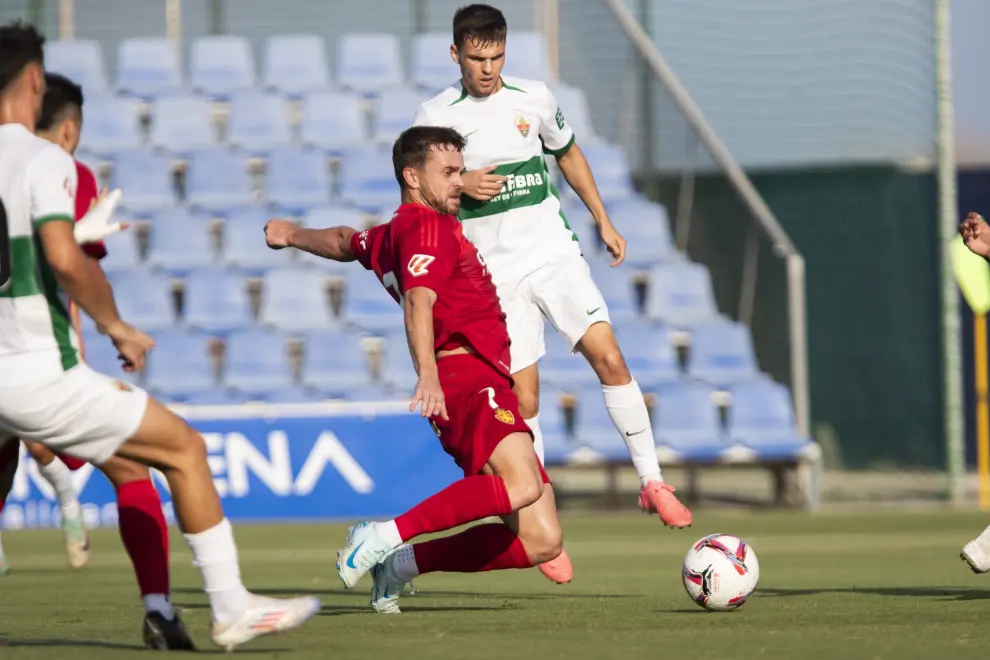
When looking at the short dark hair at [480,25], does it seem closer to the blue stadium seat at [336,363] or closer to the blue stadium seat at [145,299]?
the blue stadium seat at [336,363]

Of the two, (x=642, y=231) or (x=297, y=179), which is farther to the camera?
(x=297, y=179)

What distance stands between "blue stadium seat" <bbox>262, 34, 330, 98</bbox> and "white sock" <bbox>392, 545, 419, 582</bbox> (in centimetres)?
1205

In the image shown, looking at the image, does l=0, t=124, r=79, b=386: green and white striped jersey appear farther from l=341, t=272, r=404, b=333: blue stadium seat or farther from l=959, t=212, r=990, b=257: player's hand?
l=341, t=272, r=404, b=333: blue stadium seat

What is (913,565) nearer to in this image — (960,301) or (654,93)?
(654,93)

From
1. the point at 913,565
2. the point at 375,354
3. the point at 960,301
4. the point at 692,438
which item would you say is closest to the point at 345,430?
the point at 375,354

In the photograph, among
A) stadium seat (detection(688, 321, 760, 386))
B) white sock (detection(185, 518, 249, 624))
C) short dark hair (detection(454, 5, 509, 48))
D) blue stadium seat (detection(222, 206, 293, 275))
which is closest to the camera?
white sock (detection(185, 518, 249, 624))

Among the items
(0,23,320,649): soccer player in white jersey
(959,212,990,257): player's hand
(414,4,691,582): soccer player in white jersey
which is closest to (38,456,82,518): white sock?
(414,4,691,582): soccer player in white jersey

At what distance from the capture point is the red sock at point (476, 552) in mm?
6055

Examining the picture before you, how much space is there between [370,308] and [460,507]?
9.34 m

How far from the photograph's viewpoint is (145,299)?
48.8ft

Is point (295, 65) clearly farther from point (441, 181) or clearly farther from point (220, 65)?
point (441, 181)

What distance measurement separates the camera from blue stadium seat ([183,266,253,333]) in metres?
14.9

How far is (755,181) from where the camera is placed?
18.5 metres

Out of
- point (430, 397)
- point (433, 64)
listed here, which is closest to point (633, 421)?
point (430, 397)
